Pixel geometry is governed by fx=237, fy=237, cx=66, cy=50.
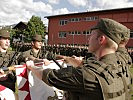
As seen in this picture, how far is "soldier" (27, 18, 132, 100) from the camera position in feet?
Result: 6.33

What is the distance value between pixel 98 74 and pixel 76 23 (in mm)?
41485

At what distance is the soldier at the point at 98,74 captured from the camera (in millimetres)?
1929

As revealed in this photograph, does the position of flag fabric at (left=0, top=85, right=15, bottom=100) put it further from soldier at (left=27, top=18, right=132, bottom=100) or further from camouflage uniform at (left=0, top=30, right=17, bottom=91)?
soldier at (left=27, top=18, right=132, bottom=100)

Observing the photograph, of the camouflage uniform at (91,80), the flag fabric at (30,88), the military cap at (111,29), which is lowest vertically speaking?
the flag fabric at (30,88)

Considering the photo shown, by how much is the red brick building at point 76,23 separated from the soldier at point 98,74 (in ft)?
109

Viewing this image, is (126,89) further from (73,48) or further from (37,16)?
(37,16)

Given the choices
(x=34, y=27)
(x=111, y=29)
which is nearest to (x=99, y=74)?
(x=111, y=29)

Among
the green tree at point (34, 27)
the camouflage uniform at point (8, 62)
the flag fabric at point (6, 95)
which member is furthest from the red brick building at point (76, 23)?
the flag fabric at point (6, 95)

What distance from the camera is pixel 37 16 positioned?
60844 millimetres

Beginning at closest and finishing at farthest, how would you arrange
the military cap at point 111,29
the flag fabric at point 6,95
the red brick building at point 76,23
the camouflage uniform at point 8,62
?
the military cap at point 111,29 → the flag fabric at point 6,95 → the camouflage uniform at point 8,62 → the red brick building at point 76,23

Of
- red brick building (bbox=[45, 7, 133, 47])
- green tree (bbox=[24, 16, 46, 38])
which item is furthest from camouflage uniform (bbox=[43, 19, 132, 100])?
green tree (bbox=[24, 16, 46, 38])

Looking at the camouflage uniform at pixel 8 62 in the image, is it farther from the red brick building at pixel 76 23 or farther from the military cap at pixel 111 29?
the red brick building at pixel 76 23

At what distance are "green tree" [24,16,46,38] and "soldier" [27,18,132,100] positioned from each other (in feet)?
181

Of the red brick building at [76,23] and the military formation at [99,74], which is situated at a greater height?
the red brick building at [76,23]
